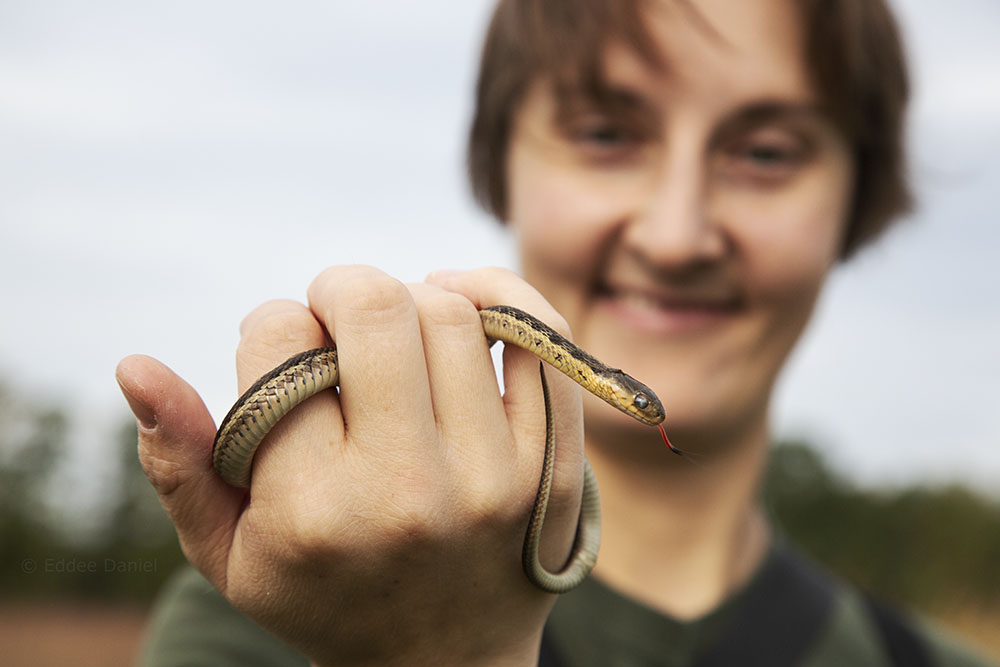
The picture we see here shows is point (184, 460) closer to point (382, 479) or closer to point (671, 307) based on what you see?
point (382, 479)

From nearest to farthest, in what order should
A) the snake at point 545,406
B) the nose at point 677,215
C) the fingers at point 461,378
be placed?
the snake at point 545,406, the fingers at point 461,378, the nose at point 677,215

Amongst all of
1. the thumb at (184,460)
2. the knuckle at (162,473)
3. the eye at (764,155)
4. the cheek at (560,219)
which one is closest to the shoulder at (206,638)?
the thumb at (184,460)

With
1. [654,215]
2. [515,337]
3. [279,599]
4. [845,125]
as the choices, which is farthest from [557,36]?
[279,599]

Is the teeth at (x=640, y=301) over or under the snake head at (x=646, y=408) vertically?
under

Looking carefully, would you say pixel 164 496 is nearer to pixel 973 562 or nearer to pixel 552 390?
pixel 552 390

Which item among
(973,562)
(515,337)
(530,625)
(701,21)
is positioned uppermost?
(701,21)

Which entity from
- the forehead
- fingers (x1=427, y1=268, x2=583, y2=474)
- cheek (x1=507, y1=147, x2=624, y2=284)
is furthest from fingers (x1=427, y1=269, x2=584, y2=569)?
the forehead

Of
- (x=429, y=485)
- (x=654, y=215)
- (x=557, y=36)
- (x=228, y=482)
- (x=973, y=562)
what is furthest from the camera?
(x=973, y=562)

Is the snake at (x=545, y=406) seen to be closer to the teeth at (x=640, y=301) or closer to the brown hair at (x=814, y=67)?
the teeth at (x=640, y=301)
